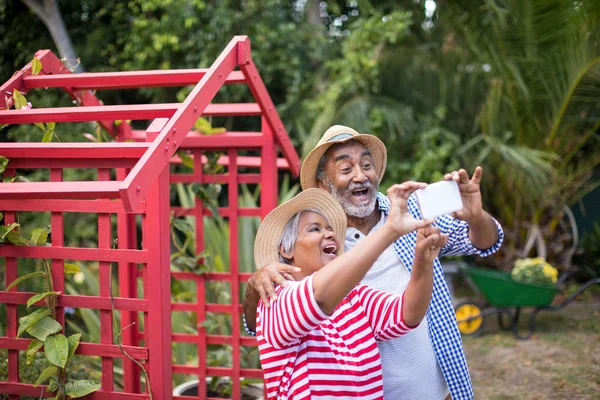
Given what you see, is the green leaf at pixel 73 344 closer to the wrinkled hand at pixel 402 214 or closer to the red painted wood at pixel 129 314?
the red painted wood at pixel 129 314

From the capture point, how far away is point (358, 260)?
146 centimetres

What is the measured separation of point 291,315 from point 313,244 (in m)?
0.29

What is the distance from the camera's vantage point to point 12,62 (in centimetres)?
761

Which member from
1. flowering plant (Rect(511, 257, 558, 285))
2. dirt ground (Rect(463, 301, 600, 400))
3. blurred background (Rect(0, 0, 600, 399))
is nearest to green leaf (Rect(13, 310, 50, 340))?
blurred background (Rect(0, 0, 600, 399))

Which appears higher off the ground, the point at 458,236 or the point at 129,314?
the point at 458,236

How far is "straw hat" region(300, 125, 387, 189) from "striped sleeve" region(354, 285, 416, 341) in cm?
61

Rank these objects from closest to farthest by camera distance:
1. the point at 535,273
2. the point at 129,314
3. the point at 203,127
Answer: the point at 129,314, the point at 203,127, the point at 535,273

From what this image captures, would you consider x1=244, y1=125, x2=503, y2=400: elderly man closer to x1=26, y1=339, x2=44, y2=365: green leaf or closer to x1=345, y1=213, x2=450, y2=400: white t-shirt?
x1=345, y1=213, x2=450, y2=400: white t-shirt

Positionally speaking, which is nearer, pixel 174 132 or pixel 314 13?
pixel 174 132

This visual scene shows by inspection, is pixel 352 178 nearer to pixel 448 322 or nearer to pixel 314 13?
pixel 448 322

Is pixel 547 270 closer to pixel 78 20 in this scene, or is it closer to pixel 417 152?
pixel 417 152

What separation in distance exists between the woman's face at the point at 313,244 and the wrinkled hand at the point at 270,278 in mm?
50

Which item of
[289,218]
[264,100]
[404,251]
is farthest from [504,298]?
[289,218]

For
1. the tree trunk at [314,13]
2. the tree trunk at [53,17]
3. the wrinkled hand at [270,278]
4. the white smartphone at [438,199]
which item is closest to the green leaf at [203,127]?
the wrinkled hand at [270,278]
